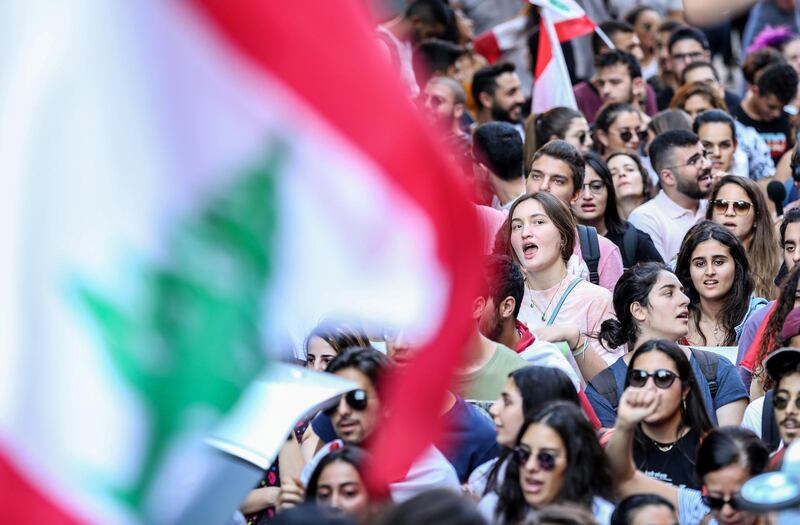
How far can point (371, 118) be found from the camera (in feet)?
9.80

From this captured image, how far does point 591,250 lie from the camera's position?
7.77 metres

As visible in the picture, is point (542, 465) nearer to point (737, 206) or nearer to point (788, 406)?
point (788, 406)

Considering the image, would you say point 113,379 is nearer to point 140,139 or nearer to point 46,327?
point 46,327

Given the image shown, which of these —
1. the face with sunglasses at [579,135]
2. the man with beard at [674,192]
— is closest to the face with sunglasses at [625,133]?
the face with sunglasses at [579,135]

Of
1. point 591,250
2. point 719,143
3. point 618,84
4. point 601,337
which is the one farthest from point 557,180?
point 618,84

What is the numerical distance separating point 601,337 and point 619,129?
3.37m

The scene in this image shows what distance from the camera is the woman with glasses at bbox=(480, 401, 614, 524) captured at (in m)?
5.10

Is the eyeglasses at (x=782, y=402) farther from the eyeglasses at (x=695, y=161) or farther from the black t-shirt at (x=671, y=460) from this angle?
the eyeglasses at (x=695, y=161)

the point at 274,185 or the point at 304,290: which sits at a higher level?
the point at 274,185

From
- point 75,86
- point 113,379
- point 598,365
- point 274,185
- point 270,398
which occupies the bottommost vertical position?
point 598,365

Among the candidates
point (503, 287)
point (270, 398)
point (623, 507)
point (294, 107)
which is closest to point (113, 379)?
point (294, 107)

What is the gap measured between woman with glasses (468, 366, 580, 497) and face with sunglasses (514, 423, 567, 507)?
247mm

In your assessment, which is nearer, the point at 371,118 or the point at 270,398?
the point at 371,118

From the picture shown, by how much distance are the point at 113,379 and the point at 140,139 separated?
451 mm
